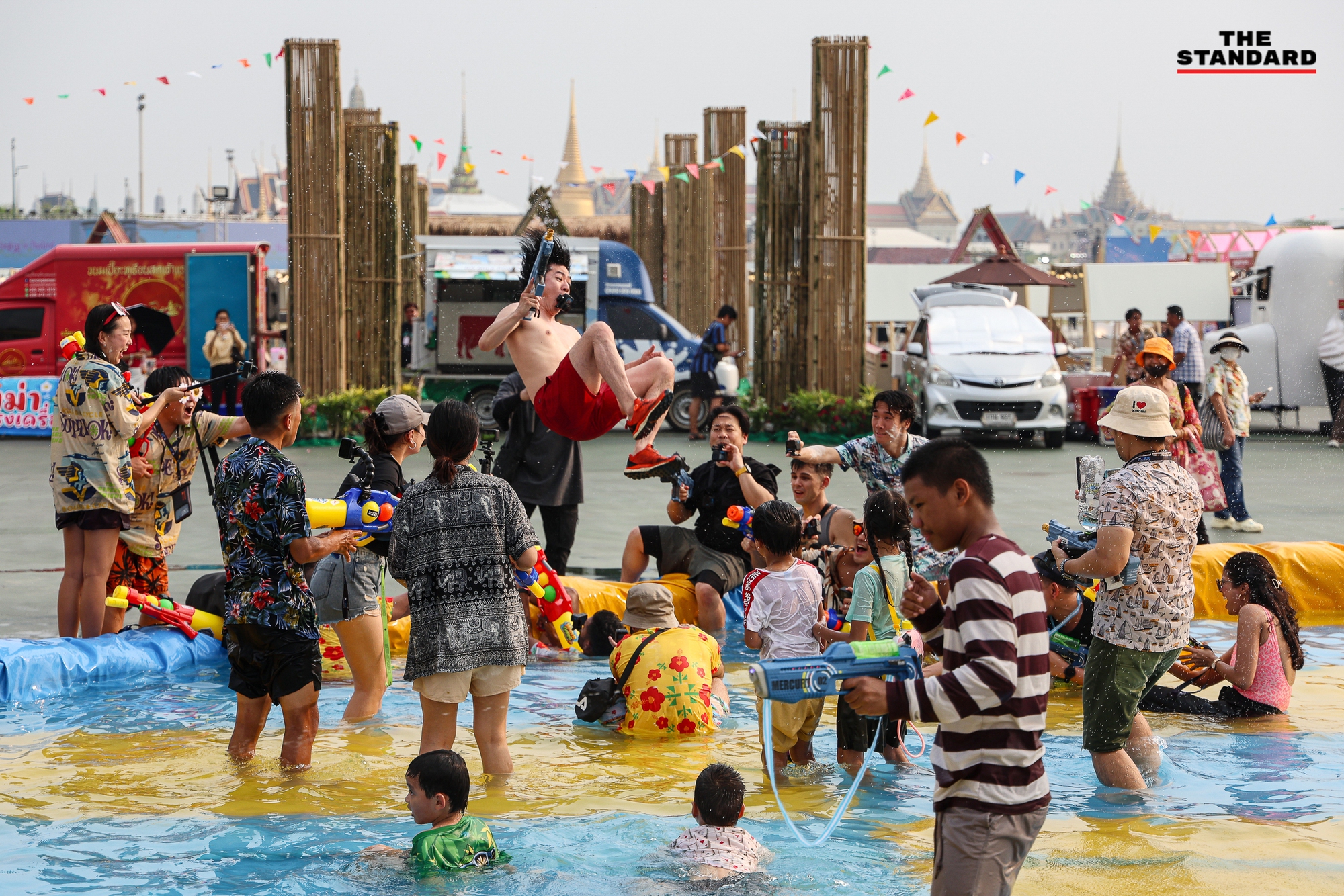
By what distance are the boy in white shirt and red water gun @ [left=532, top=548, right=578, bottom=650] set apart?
848 millimetres

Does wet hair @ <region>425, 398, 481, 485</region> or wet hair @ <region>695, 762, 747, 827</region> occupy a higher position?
wet hair @ <region>425, 398, 481, 485</region>

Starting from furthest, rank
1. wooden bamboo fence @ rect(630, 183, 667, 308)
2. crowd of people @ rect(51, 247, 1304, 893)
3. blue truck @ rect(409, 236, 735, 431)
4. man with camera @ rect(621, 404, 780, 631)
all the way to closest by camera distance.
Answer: wooden bamboo fence @ rect(630, 183, 667, 308)
blue truck @ rect(409, 236, 735, 431)
man with camera @ rect(621, 404, 780, 631)
crowd of people @ rect(51, 247, 1304, 893)

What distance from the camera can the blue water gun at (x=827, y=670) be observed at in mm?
3090

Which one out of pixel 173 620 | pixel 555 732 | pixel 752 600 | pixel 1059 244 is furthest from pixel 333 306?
pixel 1059 244

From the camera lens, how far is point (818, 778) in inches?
215

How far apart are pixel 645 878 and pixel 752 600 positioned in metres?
1.31

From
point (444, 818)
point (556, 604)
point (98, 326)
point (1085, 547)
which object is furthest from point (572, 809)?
point (98, 326)

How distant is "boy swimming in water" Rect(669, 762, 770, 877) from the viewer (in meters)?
4.25

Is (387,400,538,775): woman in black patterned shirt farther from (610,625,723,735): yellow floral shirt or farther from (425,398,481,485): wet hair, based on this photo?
(610,625,723,735): yellow floral shirt

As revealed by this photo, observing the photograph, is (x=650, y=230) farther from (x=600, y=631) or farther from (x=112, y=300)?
(x=600, y=631)

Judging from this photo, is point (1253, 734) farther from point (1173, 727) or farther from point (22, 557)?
point (22, 557)

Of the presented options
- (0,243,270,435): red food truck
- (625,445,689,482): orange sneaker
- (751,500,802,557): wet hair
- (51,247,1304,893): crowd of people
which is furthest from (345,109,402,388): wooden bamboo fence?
(751,500,802,557): wet hair

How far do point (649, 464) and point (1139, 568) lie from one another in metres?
2.84

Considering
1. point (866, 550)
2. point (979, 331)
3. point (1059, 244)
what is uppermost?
point (1059, 244)
